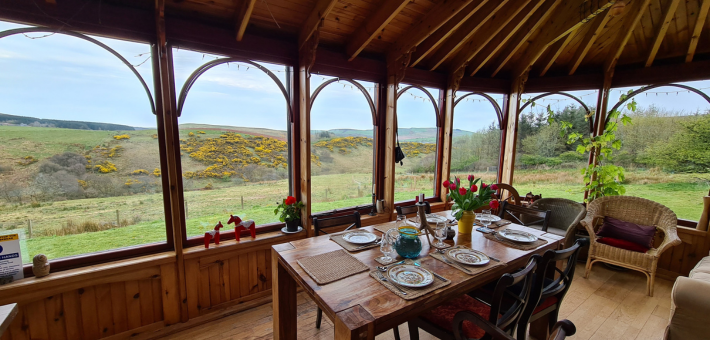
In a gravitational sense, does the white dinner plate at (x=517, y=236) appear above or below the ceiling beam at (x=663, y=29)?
below

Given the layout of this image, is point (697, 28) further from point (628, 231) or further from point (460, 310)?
point (460, 310)

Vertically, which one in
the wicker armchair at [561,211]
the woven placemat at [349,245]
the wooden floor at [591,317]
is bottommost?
the wooden floor at [591,317]

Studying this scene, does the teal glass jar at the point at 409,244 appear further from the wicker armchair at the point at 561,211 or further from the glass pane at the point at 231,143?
the wicker armchair at the point at 561,211

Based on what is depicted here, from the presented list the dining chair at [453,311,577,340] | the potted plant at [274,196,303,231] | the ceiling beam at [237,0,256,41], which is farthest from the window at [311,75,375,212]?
the dining chair at [453,311,577,340]

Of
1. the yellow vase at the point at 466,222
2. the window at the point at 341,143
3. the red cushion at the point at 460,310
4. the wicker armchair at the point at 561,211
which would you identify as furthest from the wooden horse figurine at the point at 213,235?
the wicker armchair at the point at 561,211

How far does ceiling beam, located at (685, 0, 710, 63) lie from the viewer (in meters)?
2.38

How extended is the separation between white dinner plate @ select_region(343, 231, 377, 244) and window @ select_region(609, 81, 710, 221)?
3822 mm

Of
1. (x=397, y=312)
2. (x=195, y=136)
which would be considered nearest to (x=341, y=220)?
(x=397, y=312)

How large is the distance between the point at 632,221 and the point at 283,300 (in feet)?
13.1

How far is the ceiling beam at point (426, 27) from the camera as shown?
239 centimetres

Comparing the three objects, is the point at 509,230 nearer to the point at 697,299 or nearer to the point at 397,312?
the point at 697,299

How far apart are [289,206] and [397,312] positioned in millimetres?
1766

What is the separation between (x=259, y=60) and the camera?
257cm

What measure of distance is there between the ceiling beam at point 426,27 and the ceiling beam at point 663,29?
202 centimetres
